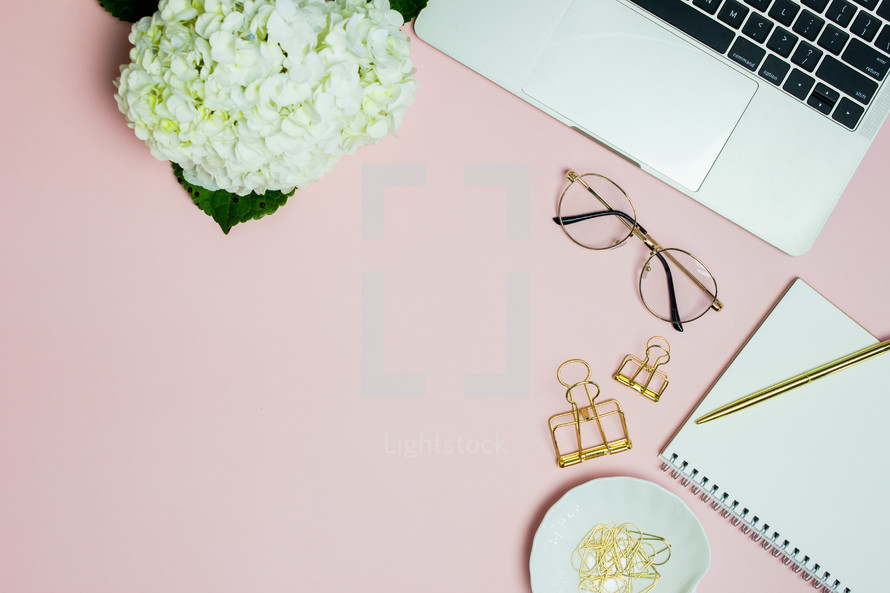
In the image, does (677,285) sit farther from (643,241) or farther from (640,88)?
(640,88)

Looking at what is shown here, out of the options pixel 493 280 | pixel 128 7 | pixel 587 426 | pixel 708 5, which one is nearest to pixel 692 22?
pixel 708 5

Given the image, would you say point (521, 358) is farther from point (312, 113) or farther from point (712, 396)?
point (312, 113)

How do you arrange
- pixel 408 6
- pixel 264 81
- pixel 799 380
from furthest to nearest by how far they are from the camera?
1. pixel 799 380
2. pixel 408 6
3. pixel 264 81

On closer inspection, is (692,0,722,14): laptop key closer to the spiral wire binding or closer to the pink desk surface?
the pink desk surface

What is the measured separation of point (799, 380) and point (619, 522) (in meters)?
0.25

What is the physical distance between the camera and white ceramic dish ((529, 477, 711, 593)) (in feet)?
2.21

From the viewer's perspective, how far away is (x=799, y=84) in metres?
0.64

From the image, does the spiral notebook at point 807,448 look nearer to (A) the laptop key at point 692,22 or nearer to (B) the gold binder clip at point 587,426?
(B) the gold binder clip at point 587,426

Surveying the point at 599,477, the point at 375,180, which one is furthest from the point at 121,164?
the point at 599,477

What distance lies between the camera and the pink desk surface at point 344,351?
70 centimetres

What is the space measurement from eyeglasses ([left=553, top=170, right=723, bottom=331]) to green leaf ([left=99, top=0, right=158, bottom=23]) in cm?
45

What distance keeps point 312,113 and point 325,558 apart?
50 centimetres

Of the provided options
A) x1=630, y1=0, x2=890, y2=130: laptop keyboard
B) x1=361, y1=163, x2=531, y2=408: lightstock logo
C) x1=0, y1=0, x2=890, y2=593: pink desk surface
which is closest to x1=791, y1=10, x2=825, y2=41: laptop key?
x1=630, y1=0, x2=890, y2=130: laptop keyboard

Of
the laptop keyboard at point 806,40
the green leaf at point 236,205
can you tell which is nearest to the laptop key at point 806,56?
the laptop keyboard at point 806,40
